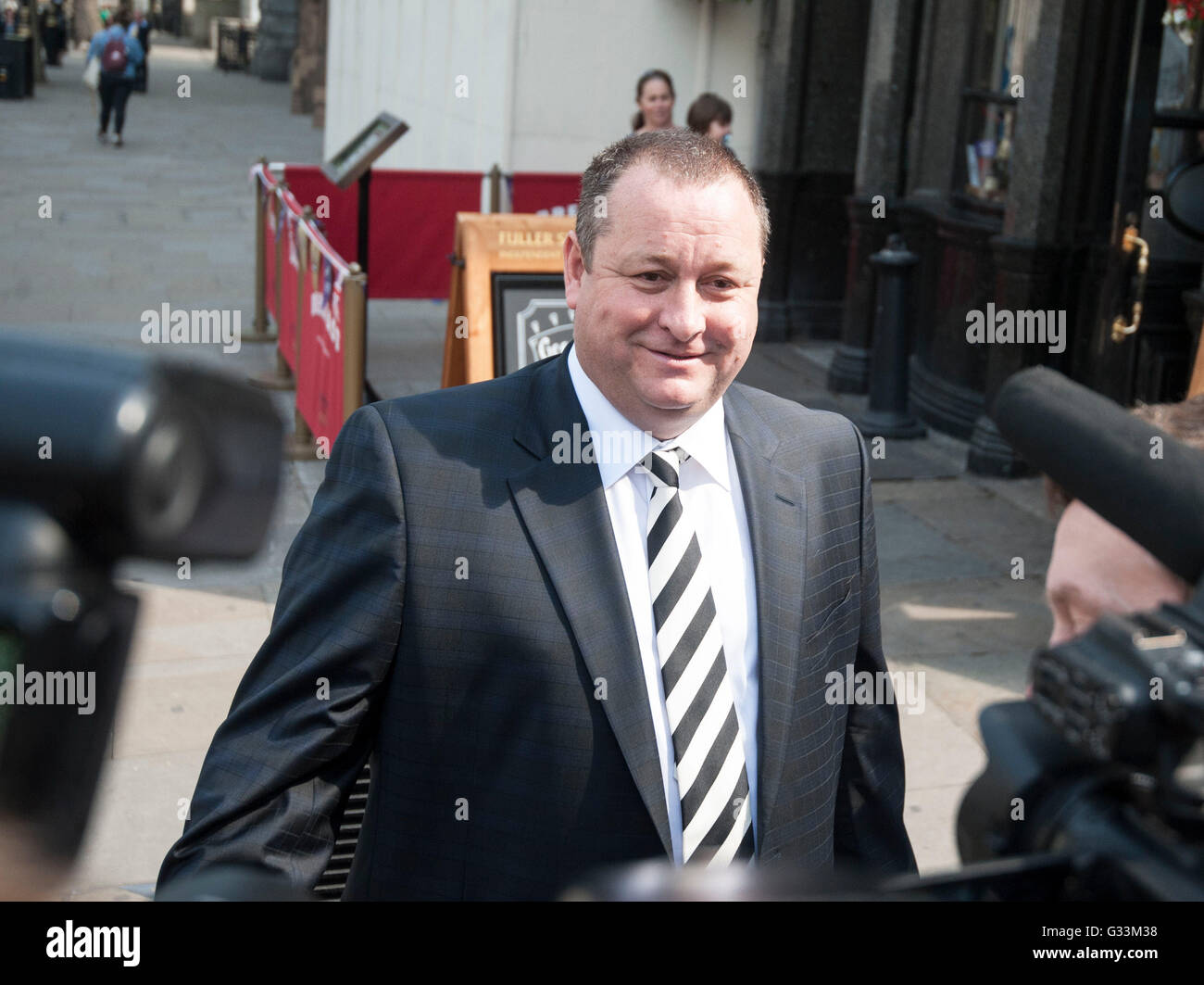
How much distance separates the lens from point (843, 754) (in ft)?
8.82

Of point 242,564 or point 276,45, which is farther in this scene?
point 276,45

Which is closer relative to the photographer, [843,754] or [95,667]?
[95,667]

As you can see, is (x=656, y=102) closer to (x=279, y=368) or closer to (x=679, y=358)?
(x=279, y=368)

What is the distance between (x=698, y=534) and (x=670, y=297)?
0.39 meters

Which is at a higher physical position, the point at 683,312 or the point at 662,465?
the point at 683,312

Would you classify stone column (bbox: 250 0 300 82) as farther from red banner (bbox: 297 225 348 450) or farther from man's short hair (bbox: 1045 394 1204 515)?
man's short hair (bbox: 1045 394 1204 515)

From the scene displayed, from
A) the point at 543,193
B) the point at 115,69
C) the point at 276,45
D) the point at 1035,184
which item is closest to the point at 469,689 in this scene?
the point at 1035,184

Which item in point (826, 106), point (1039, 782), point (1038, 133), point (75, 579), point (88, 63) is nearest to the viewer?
point (75, 579)

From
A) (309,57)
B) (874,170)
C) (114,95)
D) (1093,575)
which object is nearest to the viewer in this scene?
(1093,575)

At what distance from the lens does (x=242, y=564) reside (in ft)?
2.44

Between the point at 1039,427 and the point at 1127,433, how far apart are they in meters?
0.06

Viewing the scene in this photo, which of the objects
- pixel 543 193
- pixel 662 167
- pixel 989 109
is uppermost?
pixel 989 109

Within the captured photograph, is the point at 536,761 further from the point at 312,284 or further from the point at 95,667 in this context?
the point at 312,284
